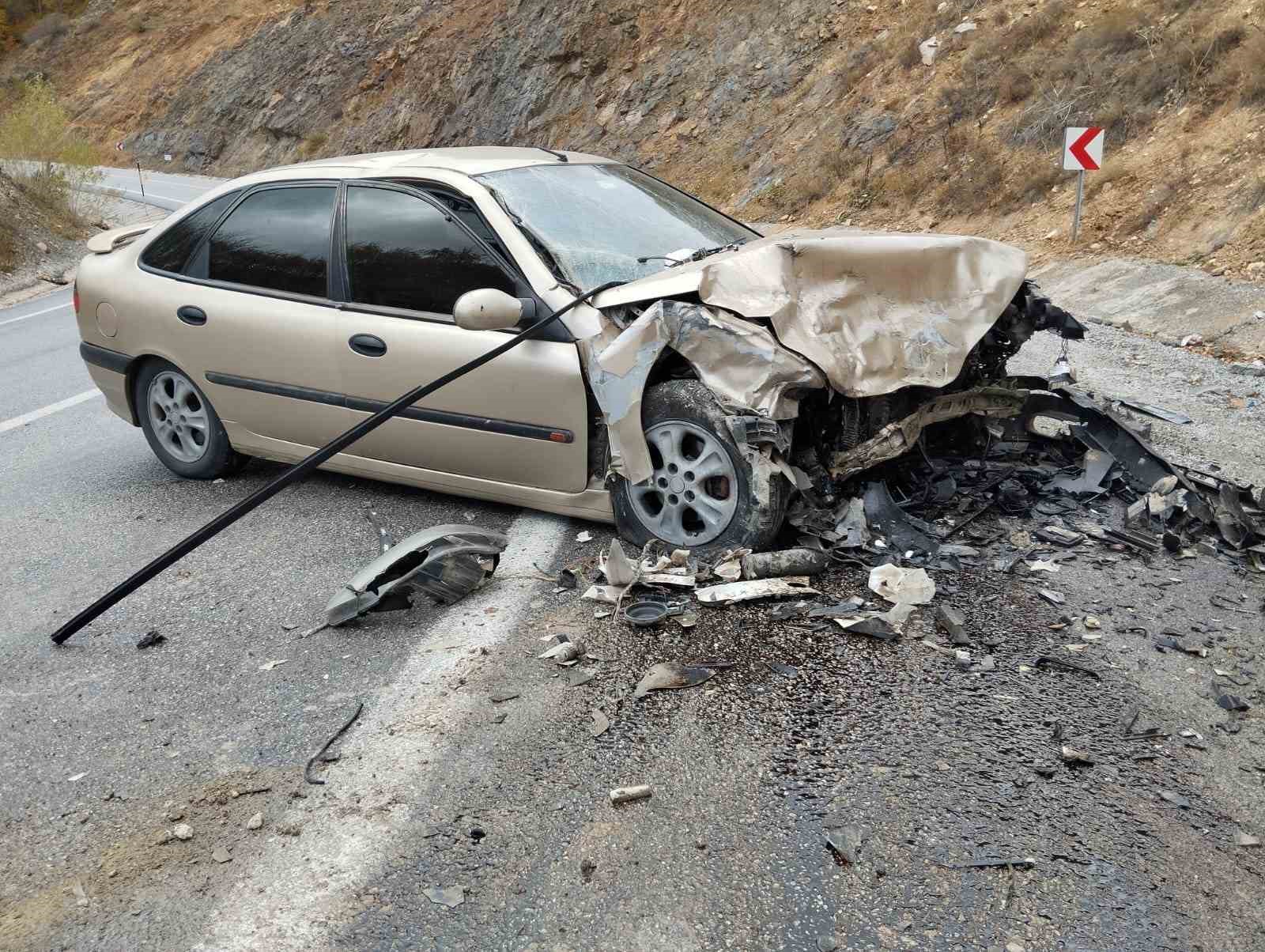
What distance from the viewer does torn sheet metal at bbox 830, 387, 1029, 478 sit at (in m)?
4.38

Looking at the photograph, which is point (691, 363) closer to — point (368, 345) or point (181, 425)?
point (368, 345)

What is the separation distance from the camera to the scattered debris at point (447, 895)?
273 centimetres

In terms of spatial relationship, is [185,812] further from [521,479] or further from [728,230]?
[728,230]

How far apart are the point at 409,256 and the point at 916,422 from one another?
2.42 m

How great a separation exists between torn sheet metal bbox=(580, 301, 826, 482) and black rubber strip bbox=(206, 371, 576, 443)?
1.12 ft

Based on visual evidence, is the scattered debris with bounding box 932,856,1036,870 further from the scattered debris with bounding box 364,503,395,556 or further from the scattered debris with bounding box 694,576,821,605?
the scattered debris with bounding box 364,503,395,556

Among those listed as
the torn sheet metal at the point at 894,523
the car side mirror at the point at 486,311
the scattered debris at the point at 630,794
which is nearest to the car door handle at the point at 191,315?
the car side mirror at the point at 486,311

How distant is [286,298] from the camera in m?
5.57

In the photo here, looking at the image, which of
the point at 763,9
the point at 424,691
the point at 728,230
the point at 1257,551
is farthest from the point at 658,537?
the point at 763,9

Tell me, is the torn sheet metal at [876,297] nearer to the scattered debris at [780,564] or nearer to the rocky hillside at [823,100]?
the scattered debris at [780,564]

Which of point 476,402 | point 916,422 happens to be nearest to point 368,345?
point 476,402

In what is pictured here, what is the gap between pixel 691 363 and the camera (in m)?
4.39

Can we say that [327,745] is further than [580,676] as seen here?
No

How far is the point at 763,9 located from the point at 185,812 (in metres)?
26.1
